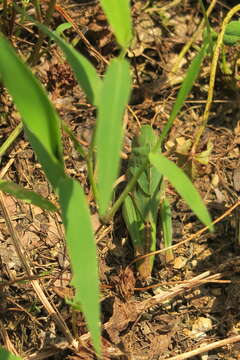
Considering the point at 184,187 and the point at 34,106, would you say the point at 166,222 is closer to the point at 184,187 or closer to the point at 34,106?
the point at 184,187

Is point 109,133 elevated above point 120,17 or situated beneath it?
situated beneath

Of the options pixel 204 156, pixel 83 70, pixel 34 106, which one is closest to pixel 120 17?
pixel 83 70

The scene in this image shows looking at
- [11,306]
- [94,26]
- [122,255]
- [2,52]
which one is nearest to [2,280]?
[11,306]

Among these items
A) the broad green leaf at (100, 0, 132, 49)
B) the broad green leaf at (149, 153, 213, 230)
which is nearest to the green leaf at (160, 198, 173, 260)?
the broad green leaf at (149, 153, 213, 230)

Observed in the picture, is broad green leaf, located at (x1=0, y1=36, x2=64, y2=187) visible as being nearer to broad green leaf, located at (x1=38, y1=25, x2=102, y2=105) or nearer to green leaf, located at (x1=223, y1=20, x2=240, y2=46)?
broad green leaf, located at (x1=38, y1=25, x2=102, y2=105)

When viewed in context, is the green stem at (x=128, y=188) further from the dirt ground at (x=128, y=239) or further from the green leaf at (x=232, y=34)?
the green leaf at (x=232, y=34)

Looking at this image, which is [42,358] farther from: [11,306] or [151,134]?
[151,134]
